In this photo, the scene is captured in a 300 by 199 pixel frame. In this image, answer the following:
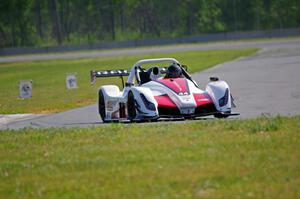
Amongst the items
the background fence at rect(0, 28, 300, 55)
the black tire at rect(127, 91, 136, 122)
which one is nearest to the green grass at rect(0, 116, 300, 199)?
the black tire at rect(127, 91, 136, 122)

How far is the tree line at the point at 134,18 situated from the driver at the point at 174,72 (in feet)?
307

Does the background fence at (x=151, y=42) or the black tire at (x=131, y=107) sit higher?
the black tire at (x=131, y=107)

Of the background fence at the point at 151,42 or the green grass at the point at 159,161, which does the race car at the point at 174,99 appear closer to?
the green grass at the point at 159,161

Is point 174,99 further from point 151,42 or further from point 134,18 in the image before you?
point 134,18

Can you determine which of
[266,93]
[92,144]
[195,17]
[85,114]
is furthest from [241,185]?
[195,17]

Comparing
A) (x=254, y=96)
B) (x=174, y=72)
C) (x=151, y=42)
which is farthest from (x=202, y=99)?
(x=151, y=42)

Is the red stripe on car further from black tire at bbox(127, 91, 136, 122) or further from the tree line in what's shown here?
the tree line

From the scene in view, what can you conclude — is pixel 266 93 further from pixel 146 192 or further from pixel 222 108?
pixel 146 192

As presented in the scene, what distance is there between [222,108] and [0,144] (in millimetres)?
5290

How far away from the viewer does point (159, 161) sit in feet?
35.9

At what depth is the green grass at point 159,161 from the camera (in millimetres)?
9289

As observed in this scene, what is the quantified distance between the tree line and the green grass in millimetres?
98742

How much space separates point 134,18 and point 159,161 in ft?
419

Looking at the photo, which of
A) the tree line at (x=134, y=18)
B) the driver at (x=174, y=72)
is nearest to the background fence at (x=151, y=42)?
the tree line at (x=134, y=18)
